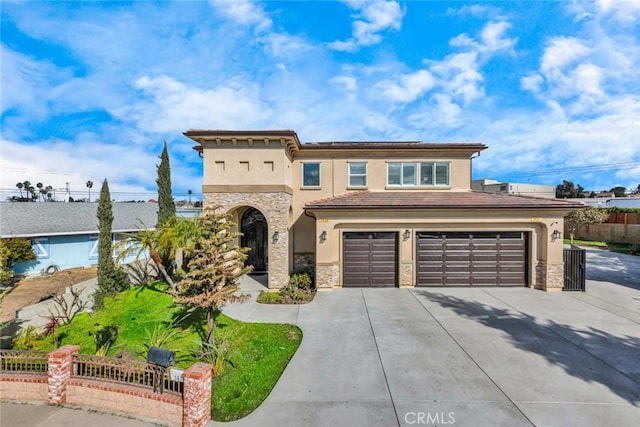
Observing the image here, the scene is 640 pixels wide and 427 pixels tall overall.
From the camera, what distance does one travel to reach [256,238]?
53.3ft

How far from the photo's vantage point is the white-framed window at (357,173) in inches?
601

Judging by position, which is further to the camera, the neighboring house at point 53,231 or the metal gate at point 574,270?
the neighboring house at point 53,231

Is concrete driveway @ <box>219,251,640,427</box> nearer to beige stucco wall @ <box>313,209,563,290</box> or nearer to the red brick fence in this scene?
the red brick fence

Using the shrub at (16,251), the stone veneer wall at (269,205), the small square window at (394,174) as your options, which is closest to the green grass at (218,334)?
the stone veneer wall at (269,205)

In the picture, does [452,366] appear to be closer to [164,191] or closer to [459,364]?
[459,364]

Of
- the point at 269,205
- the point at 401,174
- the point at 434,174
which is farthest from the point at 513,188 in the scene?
the point at 269,205

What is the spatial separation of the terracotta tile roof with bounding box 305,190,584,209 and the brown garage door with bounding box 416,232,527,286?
140 cm

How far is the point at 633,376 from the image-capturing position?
594cm

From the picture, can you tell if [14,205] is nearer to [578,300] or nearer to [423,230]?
[423,230]

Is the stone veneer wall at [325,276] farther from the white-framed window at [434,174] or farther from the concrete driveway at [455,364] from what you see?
the white-framed window at [434,174]

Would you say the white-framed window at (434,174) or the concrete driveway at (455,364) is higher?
the white-framed window at (434,174)

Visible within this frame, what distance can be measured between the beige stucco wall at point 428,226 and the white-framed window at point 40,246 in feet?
60.2

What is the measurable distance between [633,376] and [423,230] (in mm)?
7582

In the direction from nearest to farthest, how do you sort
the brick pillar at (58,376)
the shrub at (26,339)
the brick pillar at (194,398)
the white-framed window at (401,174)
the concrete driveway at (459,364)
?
the brick pillar at (194,398), the concrete driveway at (459,364), the brick pillar at (58,376), the shrub at (26,339), the white-framed window at (401,174)
